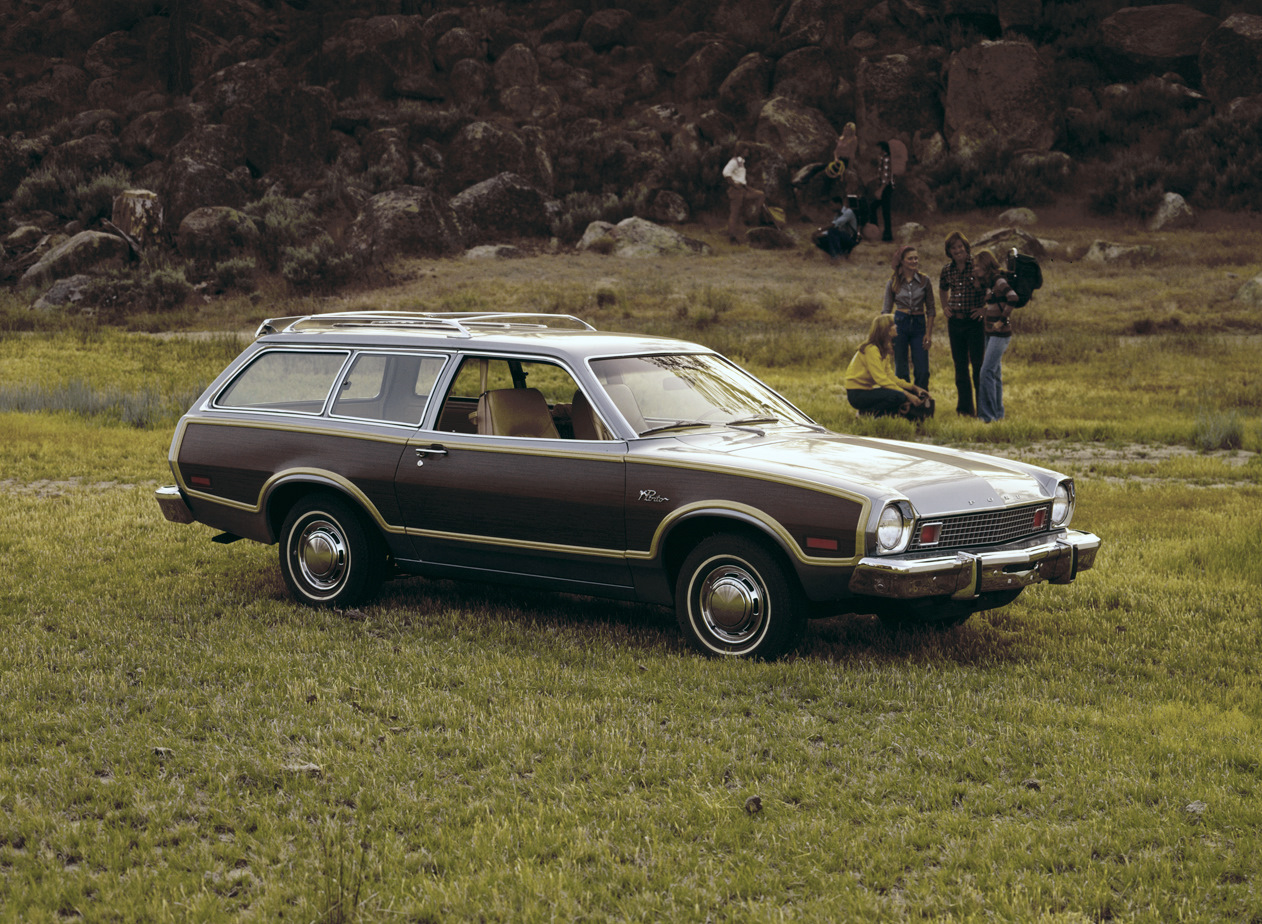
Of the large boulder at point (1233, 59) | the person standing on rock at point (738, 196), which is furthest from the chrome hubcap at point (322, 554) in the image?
the large boulder at point (1233, 59)

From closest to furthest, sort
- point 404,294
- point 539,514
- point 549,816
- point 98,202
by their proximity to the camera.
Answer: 1. point 549,816
2. point 539,514
3. point 404,294
4. point 98,202

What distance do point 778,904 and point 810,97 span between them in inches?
1787

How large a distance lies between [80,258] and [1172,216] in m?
28.9

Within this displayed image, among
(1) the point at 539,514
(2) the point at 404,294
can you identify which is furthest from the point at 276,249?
(1) the point at 539,514

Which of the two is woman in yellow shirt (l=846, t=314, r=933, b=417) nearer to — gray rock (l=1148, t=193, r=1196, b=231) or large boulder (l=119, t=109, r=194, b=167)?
gray rock (l=1148, t=193, r=1196, b=231)

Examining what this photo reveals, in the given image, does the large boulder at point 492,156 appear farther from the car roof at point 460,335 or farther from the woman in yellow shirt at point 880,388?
the car roof at point 460,335

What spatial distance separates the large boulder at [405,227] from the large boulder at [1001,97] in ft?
56.1

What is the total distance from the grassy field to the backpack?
454 centimetres

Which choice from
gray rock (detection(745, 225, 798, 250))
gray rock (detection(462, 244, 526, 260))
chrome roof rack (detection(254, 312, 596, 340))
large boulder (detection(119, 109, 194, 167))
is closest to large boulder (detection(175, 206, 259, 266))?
gray rock (detection(462, 244, 526, 260))

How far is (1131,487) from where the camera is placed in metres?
10.5

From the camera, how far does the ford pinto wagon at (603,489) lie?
547 cm

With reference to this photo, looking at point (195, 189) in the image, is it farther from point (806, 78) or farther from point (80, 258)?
point (806, 78)

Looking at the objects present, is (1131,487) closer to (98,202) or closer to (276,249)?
(276,249)

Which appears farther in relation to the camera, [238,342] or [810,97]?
[810,97]
